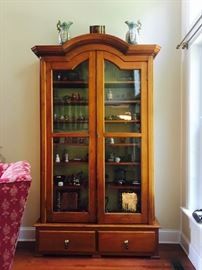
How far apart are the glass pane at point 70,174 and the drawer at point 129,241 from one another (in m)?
0.35

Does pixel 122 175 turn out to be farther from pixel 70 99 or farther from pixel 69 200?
pixel 70 99

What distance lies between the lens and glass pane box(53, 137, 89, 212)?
123 inches

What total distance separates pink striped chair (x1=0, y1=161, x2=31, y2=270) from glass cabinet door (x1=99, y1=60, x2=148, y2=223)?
4.19 ft

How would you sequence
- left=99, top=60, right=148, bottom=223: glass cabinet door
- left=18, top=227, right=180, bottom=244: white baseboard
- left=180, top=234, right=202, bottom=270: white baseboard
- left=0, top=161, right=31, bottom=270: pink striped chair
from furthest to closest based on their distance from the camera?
left=18, top=227, right=180, bottom=244: white baseboard
left=99, top=60, right=148, bottom=223: glass cabinet door
left=180, top=234, right=202, bottom=270: white baseboard
left=0, top=161, right=31, bottom=270: pink striped chair

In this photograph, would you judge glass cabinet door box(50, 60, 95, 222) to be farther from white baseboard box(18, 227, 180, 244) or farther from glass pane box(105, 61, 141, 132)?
white baseboard box(18, 227, 180, 244)

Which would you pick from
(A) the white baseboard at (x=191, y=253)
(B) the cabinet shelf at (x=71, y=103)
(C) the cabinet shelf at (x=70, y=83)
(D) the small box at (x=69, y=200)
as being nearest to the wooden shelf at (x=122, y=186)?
(D) the small box at (x=69, y=200)

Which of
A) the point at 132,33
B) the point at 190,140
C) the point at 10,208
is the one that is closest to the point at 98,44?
the point at 132,33

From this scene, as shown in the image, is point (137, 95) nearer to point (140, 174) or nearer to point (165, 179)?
point (140, 174)

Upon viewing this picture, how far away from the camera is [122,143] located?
314 cm

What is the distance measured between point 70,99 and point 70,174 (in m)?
0.75

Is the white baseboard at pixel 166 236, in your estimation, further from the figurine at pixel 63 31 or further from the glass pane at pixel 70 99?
the figurine at pixel 63 31

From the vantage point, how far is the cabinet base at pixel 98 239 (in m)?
2.99

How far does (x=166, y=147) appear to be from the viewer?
11.3 feet

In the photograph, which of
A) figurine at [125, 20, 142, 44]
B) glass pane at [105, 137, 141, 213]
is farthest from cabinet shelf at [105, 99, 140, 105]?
figurine at [125, 20, 142, 44]
